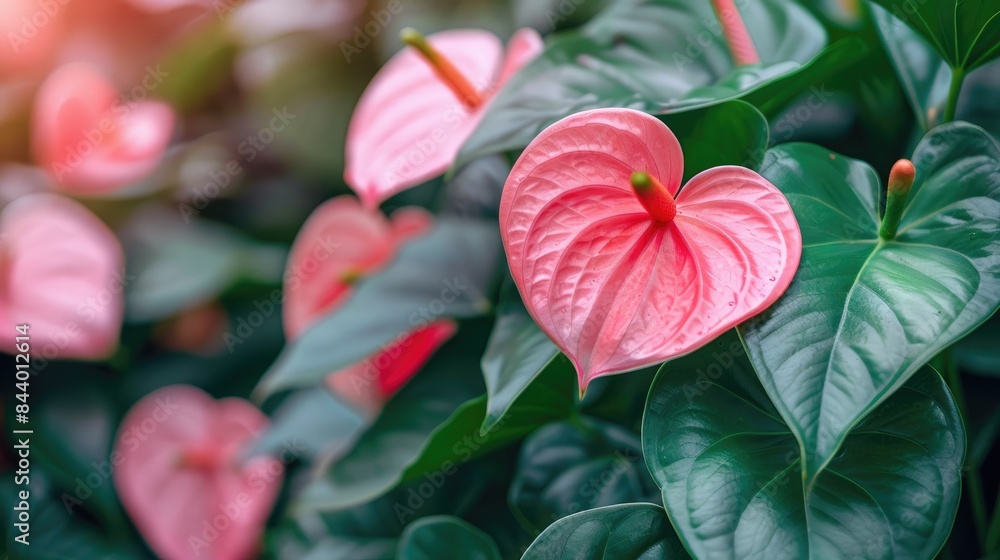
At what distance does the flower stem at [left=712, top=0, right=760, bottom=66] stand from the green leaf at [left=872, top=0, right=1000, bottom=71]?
0.11m

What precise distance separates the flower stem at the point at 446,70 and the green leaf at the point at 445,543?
0.31 m

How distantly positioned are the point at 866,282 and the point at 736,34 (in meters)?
0.26

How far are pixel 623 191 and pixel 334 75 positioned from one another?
74cm

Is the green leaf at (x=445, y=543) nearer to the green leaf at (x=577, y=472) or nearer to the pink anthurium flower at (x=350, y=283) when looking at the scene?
the green leaf at (x=577, y=472)

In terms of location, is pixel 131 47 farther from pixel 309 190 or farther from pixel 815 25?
pixel 815 25

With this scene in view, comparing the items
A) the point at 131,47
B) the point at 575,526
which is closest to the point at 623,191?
the point at 575,526

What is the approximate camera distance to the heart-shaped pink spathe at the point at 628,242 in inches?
13.9

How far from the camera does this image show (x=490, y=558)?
49cm

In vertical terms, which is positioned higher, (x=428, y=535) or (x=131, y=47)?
(x=131, y=47)

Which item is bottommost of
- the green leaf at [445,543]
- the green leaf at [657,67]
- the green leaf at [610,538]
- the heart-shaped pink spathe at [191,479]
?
the heart-shaped pink spathe at [191,479]

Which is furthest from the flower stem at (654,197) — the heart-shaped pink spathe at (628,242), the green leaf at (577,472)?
the green leaf at (577,472)

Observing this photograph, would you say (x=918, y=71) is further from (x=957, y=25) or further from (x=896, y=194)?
(x=896, y=194)

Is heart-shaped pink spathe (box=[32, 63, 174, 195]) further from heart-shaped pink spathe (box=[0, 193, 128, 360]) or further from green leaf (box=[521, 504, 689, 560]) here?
green leaf (box=[521, 504, 689, 560])

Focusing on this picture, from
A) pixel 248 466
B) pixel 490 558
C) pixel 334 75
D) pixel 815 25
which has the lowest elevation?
pixel 248 466
